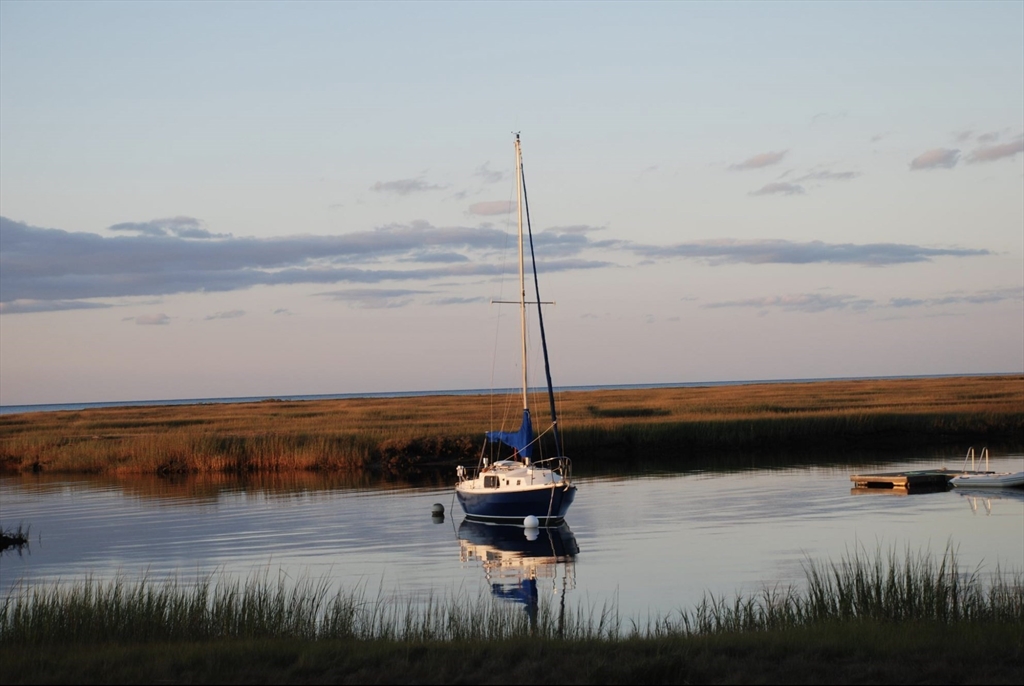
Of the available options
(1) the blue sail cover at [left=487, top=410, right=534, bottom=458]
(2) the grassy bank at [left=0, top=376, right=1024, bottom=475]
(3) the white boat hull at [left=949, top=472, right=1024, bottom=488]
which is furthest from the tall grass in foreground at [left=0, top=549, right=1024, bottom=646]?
(2) the grassy bank at [left=0, top=376, right=1024, bottom=475]

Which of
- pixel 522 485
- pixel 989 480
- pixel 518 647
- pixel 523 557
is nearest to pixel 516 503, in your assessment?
pixel 522 485

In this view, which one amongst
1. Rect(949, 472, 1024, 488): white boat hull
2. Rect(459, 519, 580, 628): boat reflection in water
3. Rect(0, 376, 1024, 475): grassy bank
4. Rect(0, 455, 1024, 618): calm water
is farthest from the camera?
Rect(0, 376, 1024, 475): grassy bank

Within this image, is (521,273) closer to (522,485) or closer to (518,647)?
(522,485)

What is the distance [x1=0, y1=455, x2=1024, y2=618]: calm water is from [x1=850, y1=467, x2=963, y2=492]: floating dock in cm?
116

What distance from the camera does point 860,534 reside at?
30.4m

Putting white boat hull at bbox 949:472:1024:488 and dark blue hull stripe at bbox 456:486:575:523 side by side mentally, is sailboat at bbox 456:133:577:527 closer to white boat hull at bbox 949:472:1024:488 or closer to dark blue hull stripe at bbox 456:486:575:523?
dark blue hull stripe at bbox 456:486:575:523

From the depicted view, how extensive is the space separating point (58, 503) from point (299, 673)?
36400 millimetres

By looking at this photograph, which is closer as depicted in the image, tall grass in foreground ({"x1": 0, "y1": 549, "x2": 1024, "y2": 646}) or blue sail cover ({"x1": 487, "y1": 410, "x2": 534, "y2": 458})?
tall grass in foreground ({"x1": 0, "y1": 549, "x2": 1024, "y2": 646})

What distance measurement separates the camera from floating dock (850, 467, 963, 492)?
4156cm

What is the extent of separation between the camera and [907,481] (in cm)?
4175

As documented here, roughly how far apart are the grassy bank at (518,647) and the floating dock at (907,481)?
26.4 meters

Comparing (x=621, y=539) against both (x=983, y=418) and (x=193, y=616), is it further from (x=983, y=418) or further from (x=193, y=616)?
(x=983, y=418)

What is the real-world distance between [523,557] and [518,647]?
57.6 ft

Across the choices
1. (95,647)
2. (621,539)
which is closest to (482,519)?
(621,539)
